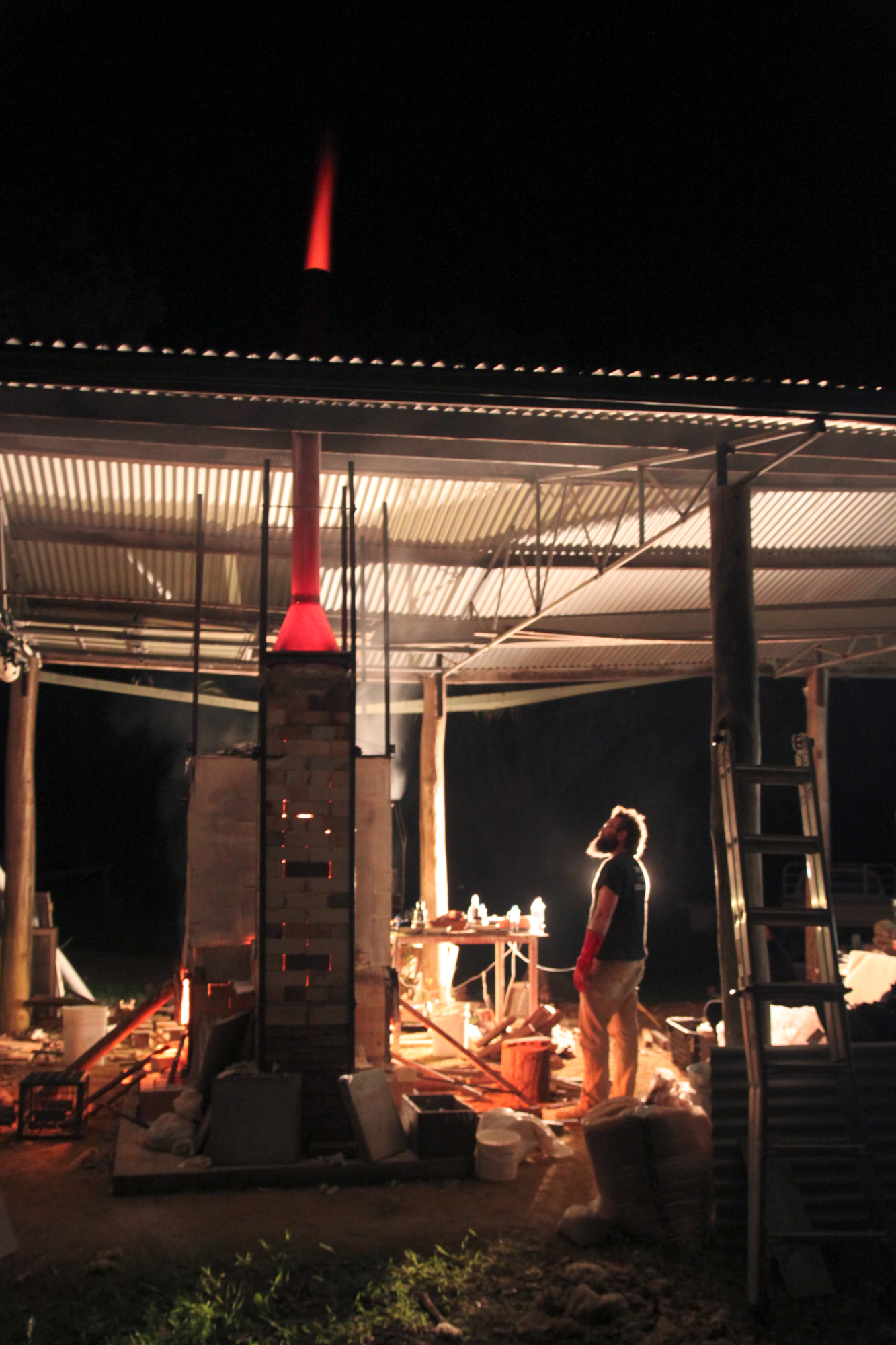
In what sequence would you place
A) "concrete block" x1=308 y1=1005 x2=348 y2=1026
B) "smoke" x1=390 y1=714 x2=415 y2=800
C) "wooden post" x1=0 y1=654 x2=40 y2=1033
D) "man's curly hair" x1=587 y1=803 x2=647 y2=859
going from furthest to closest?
"smoke" x1=390 y1=714 x2=415 y2=800 < "wooden post" x1=0 y1=654 x2=40 y2=1033 < "man's curly hair" x1=587 y1=803 x2=647 y2=859 < "concrete block" x1=308 y1=1005 x2=348 y2=1026

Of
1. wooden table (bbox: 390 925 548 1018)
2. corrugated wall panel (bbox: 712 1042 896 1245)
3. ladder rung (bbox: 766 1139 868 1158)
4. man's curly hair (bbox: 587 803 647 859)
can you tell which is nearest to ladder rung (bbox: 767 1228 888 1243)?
corrugated wall panel (bbox: 712 1042 896 1245)

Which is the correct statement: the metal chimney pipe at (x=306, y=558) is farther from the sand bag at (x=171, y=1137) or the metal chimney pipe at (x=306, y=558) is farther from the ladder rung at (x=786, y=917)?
the ladder rung at (x=786, y=917)

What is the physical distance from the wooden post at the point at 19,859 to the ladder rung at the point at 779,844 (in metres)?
8.94

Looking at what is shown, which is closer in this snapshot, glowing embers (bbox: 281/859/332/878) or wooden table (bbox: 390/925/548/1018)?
glowing embers (bbox: 281/859/332/878)

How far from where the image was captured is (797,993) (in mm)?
4715

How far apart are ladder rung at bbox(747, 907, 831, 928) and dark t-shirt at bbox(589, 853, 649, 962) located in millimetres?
2311

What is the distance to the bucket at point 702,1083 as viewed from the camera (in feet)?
18.2

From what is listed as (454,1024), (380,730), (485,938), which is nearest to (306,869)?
(454,1024)

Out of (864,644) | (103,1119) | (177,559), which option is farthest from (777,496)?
(103,1119)

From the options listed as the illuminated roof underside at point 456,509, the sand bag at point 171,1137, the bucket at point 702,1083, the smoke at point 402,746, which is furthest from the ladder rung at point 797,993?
the smoke at point 402,746

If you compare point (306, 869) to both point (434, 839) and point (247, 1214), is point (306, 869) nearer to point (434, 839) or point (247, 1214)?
point (247, 1214)

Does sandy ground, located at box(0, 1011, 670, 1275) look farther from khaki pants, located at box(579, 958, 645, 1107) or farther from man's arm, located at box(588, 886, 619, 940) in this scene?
man's arm, located at box(588, 886, 619, 940)

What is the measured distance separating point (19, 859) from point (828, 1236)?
9.82 meters

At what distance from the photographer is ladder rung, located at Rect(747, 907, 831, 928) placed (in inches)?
190
